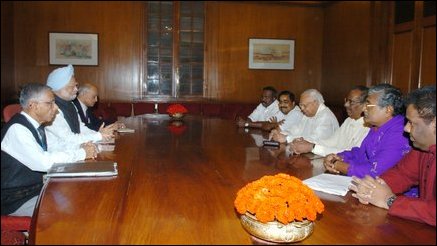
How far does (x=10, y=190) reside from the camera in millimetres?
2186

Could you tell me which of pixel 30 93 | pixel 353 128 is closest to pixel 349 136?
pixel 353 128

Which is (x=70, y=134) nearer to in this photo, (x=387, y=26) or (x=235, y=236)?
(x=235, y=236)

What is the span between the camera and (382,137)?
7.51ft

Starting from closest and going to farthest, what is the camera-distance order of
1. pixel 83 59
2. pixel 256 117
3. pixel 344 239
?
pixel 344 239 → pixel 256 117 → pixel 83 59

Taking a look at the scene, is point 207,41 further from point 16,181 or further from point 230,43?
point 16,181

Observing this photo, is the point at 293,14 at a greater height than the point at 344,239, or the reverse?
the point at 293,14

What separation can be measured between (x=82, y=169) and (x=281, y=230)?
4.22 feet

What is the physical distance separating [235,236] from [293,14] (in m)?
7.23

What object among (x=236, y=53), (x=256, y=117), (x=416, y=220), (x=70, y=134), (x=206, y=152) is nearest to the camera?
(x=416, y=220)

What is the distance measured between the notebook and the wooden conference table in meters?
0.05

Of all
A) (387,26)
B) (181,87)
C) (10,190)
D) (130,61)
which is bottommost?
(10,190)

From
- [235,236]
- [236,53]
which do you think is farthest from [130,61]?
[235,236]

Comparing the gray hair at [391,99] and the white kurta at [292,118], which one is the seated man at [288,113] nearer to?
the white kurta at [292,118]

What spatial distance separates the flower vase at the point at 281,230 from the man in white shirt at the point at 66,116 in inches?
90.7
